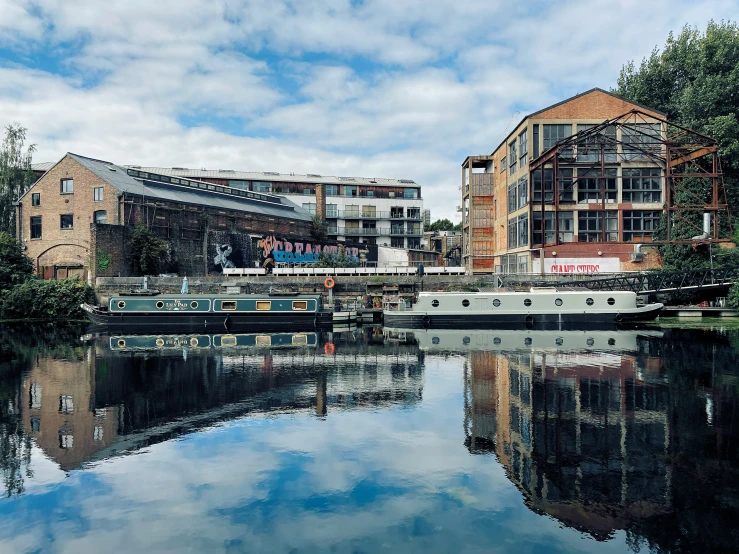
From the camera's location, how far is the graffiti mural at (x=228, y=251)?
48.7 m

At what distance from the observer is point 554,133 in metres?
43.4

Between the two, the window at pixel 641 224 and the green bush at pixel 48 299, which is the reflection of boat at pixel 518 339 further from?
the green bush at pixel 48 299

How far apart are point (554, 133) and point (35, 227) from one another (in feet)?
139

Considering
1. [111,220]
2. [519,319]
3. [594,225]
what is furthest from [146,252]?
[594,225]

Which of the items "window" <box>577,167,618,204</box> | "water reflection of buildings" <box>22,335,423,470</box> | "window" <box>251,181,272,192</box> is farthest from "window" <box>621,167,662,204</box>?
"window" <box>251,181,272,192</box>

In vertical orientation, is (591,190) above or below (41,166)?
below

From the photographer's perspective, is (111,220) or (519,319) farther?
(111,220)

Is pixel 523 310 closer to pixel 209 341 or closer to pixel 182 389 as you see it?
pixel 209 341

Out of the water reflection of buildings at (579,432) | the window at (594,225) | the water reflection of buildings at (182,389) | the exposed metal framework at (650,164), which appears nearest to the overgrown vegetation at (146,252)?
the water reflection of buildings at (182,389)

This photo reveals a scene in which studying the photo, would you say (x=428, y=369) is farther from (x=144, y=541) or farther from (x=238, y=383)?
(x=144, y=541)

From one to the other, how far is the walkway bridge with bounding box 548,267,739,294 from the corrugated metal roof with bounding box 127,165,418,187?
4276 centimetres

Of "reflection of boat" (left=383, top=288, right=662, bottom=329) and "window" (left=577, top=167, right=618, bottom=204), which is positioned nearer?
"reflection of boat" (left=383, top=288, right=662, bottom=329)

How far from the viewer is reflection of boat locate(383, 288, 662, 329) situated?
3209 centimetres

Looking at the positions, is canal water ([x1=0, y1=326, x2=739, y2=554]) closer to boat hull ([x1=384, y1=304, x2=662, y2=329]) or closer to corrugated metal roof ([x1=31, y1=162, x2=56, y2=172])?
boat hull ([x1=384, y1=304, x2=662, y2=329])
